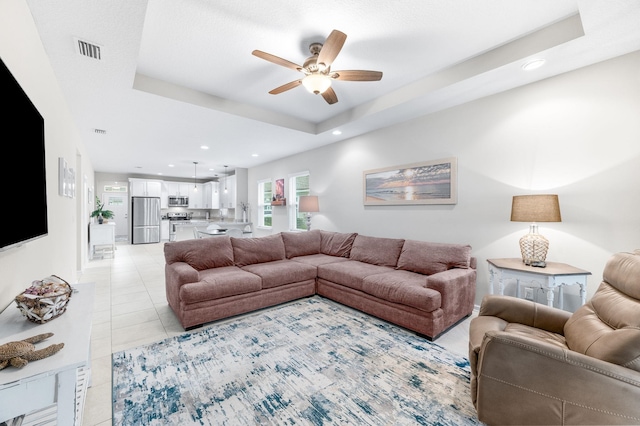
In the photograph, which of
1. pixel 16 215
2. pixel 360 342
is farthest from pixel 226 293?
pixel 16 215

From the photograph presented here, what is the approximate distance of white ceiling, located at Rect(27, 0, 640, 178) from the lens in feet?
6.40

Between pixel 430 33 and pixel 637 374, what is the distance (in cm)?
257

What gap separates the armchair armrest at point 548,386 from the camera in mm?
1167

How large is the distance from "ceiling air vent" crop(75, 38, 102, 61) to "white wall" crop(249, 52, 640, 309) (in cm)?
358

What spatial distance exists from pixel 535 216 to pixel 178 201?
10.9 metres

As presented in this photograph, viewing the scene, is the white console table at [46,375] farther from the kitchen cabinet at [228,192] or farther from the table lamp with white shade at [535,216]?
the kitchen cabinet at [228,192]

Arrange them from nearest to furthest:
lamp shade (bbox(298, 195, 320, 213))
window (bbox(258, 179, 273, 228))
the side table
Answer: the side table
lamp shade (bbox(298, 195, 320, 213))
window (bbox(258, 179, 273, 228))

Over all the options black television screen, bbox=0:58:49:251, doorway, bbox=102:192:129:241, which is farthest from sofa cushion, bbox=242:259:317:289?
doorway, bbox=102:192:129:241

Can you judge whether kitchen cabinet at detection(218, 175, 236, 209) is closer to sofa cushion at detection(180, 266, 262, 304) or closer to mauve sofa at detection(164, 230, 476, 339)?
mauve sofa at detection(164, 230, 476, 339)

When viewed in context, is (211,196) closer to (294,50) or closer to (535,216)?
(294,50)

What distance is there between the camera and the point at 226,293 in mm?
2916

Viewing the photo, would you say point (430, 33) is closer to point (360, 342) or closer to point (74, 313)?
point (360, 342)

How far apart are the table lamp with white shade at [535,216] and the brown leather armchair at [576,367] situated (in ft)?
2.40

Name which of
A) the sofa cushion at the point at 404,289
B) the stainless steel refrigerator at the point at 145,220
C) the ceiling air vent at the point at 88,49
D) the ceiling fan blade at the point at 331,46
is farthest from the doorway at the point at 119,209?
the ceiling fan blade at the point at 331,46
